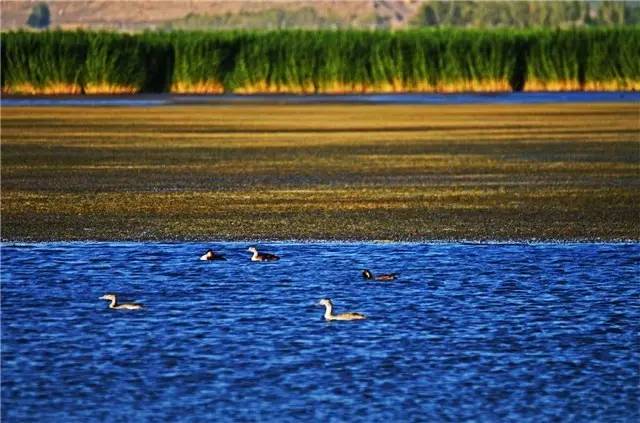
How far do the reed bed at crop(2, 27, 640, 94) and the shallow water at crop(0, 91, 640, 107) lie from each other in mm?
1692

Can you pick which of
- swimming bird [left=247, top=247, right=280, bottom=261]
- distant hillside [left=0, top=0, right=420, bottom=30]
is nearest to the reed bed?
swimming bird [left=247, top=247, right=280, bottom=261]

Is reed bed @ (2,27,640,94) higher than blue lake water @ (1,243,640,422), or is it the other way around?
blue lake water @ (1,243,640,422)

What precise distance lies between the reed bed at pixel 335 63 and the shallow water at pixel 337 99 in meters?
1.69

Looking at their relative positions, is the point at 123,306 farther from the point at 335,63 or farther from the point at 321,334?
the point at 335,63

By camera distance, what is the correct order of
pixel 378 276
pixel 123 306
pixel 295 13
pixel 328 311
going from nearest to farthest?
1. pixel 328 311
2. pixel 123 306
3. pixel 378 276
4. pixel 295 13

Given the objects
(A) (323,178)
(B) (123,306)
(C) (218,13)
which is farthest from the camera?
(C) (218,13)

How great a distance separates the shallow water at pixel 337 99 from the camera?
46500mm

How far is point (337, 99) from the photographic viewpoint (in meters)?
49.3

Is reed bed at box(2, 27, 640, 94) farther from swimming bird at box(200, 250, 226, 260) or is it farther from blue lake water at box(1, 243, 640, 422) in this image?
swimming bird at box(200, 250, 226, 260)

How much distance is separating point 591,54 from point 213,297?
42.7 metres

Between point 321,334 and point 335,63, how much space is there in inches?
1721

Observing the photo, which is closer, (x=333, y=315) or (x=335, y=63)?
(x=333, y=315)

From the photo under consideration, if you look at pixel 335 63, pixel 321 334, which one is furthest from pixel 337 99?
pixel 321 334

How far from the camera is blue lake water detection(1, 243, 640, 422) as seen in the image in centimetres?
931
